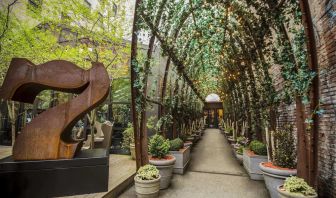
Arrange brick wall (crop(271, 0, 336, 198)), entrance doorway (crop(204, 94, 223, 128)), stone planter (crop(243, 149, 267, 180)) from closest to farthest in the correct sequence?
brick wall (crop(271, 0, 336, 198))
stone planter (crop(243, 149, 267, 180))
entrance doorway (crop(204, 94, 223, 128))

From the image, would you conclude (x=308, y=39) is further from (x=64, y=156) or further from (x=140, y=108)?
(x=64, y=156)

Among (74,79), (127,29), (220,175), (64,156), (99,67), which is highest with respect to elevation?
(127,29)

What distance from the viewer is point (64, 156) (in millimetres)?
3084

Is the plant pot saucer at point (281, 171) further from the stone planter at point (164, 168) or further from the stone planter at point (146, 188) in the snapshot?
the stone planter at point (146, 188)

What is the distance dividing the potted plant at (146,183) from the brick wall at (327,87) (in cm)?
286

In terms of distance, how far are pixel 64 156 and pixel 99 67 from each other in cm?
164

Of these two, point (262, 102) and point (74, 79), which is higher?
point (74, 79)

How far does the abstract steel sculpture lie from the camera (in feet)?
9.71

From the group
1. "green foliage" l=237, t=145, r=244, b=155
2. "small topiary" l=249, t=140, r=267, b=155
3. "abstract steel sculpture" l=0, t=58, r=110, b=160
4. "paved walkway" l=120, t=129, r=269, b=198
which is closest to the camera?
"abstract steel sculpture" l=0, t=58, r=110, b=160

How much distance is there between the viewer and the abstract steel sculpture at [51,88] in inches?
117

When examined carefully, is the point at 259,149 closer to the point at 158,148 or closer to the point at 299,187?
the point at 299,187

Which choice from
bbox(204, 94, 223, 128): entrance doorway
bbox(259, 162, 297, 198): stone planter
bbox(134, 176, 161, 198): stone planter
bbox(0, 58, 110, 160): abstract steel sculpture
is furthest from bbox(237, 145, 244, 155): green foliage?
bbox(204, 94, 223, 128): entrance doorway

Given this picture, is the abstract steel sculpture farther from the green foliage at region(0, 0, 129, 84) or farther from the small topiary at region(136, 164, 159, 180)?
the green foliage at region(0, 0, 129, 84)

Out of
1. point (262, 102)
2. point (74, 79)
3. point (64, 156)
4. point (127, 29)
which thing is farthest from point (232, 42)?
point (64, 156)
